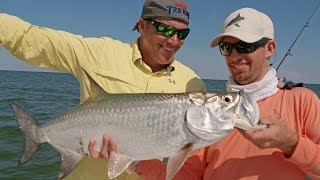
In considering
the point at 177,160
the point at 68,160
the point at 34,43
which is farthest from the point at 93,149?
the point at 34,43

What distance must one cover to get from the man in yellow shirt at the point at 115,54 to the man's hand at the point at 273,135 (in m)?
1.42

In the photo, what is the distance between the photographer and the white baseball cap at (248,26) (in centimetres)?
389

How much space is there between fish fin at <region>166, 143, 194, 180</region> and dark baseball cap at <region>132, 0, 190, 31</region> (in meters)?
1.49

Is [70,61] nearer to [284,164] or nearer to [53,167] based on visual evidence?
[284,164]

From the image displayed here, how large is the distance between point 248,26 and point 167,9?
0.95 m

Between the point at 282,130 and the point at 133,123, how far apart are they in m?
1.32

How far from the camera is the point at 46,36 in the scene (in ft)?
14.4

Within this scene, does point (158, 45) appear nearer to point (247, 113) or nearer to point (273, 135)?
point (247, 113)

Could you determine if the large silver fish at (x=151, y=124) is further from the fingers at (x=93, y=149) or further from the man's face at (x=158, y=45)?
the man's face at (x=158, y=45)

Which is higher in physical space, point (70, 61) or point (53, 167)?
point (70, 61)

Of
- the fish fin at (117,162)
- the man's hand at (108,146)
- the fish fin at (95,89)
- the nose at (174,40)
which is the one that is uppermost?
the nose at (174,40)

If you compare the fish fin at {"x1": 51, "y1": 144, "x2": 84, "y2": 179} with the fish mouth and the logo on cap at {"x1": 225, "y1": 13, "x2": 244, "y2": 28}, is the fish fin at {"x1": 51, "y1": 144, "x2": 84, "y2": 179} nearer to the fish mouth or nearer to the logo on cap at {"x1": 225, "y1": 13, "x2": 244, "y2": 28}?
the fish mouth

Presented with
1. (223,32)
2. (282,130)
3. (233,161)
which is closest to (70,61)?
(223,32)

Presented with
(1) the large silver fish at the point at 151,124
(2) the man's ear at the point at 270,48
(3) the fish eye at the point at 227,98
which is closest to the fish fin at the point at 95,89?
(1) the large silver fish at the point at 151,124
